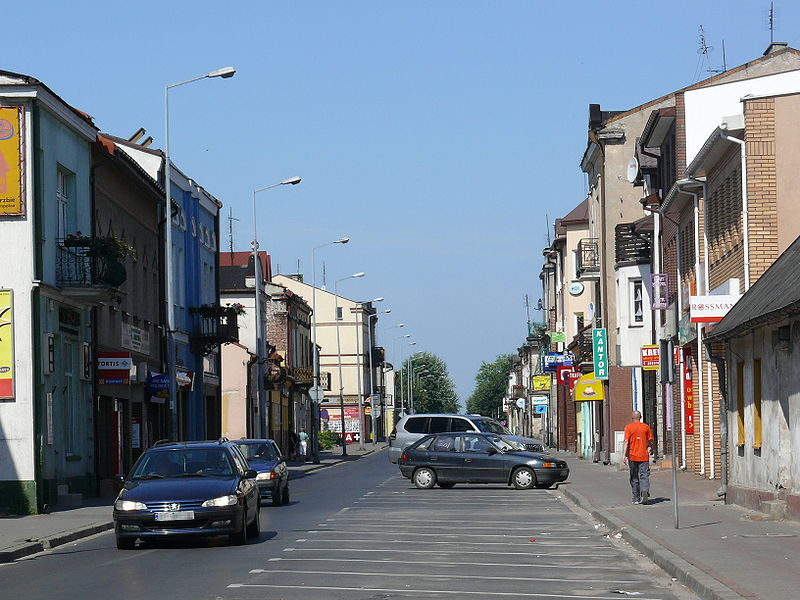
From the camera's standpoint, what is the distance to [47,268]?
30781 millimetres

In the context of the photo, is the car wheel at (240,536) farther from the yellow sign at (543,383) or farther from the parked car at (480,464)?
the yellow sign at (543,383)

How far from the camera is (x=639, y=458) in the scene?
89.9ft

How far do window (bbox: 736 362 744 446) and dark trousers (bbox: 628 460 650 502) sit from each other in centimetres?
174

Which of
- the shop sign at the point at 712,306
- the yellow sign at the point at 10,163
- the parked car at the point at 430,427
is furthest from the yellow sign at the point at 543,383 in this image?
the yellow sign at the point at 10,163

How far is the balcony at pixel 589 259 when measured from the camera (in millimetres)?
58750

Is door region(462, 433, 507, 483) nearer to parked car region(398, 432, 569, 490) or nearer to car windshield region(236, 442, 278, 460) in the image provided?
parked car region(398, 432, 569, 490)

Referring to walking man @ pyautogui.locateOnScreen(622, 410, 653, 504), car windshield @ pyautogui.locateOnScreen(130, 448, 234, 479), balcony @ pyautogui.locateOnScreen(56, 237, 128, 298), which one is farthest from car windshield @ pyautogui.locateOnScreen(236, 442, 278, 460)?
car windshield @ pyautogui.locateOnScreen(130, 448, 234, 479)

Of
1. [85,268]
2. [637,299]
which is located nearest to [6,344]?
[85,268]

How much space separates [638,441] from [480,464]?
1005cm

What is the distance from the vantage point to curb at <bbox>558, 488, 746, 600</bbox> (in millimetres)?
13109

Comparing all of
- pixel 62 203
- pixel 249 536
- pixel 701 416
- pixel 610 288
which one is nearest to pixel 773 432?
pixel 249 536

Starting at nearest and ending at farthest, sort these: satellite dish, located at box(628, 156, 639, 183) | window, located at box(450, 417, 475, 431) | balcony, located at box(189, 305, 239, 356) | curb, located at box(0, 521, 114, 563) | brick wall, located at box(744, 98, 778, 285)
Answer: curb, located at box(0, 521, 114, 563) → brick wall, located at box(744, 98, 778, 285) → satellite dish, located at box(628, 156, 639, 183) → window, located at box(450, 417, 475, 431) → balcony, located at box(189, 305, 239, 356)

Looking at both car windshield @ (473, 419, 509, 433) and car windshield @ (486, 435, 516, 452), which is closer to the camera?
car windshield @ (486, 435, 516, 452)

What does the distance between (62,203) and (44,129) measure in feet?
9.01
